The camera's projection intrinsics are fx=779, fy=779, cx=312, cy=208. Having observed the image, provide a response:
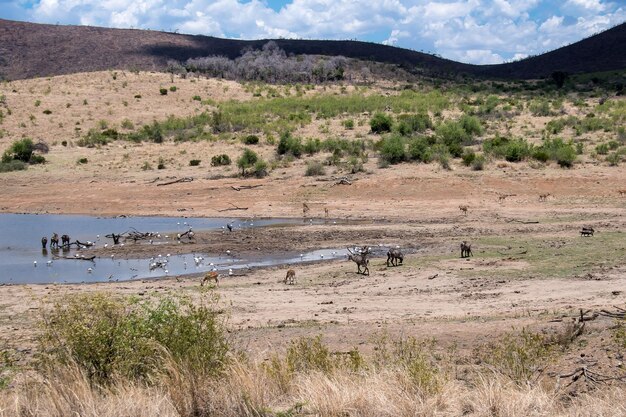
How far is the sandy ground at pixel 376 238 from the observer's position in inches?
551

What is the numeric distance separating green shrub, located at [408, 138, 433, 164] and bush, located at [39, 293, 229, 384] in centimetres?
3072

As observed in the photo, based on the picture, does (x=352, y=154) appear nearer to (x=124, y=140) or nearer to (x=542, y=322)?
(x=124, y=140)

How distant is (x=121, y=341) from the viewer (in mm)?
8914

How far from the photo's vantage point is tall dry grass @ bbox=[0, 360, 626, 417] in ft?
26.5

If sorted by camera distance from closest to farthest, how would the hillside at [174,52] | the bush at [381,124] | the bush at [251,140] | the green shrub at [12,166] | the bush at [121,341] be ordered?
the bush at [121,341] < the green shrub at [12,166] < the bush at [251,140] < the bush at [381,124] < the hillside at [174,52]

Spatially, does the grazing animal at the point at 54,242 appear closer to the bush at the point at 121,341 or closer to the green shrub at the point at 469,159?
the bush at the point at 121,341

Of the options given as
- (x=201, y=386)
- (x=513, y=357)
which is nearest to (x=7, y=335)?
(x=201, y=386)

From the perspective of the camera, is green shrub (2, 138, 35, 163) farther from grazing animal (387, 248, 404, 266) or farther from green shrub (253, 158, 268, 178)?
grazing animal (387, 248, 404, 266)

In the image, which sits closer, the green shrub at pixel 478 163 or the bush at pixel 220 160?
the green shrub at pixel 478 163

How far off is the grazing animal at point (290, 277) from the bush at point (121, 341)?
9851mm

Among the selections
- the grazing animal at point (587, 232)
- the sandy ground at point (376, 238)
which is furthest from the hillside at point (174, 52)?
the grazing animal at point (587, 232)

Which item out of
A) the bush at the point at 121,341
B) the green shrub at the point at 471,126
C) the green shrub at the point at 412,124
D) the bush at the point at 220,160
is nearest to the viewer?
the bush at the point at 121,341

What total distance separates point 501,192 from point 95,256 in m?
17.7

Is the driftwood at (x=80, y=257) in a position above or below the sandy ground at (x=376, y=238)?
below
